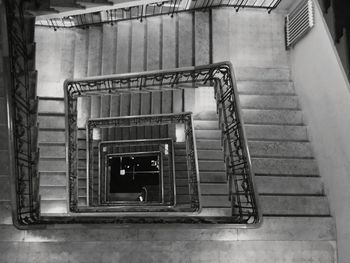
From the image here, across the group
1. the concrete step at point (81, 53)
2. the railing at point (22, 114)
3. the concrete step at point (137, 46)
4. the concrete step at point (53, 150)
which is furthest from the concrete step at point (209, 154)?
the railing at point (22, 114)

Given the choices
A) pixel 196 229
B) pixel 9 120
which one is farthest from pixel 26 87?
pixel 196 229

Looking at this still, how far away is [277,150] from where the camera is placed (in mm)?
5523

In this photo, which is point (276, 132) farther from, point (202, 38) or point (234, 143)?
point (202, 38)

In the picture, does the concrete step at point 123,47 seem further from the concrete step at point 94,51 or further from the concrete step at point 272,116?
the concrete step at point 272,116

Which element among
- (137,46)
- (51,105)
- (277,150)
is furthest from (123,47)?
(277,150)

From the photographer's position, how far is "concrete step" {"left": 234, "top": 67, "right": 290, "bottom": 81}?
23.1 feet

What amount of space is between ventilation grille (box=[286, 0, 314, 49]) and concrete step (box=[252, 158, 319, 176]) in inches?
94.5

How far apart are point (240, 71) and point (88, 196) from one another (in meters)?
4.07

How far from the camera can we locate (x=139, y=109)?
8.23 m

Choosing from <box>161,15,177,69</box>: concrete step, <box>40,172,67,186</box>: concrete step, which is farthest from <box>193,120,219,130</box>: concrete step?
<box>40,172,67,186</box>: concrete step

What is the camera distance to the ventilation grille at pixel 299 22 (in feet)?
21.0

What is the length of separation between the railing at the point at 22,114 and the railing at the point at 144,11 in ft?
11.7

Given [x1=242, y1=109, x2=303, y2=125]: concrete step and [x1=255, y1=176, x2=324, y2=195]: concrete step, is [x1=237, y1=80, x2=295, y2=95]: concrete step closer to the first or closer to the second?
[x1=242, y1=109, x2=303, y2=125]: concrete step

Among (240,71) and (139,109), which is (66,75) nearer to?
(139,109)
